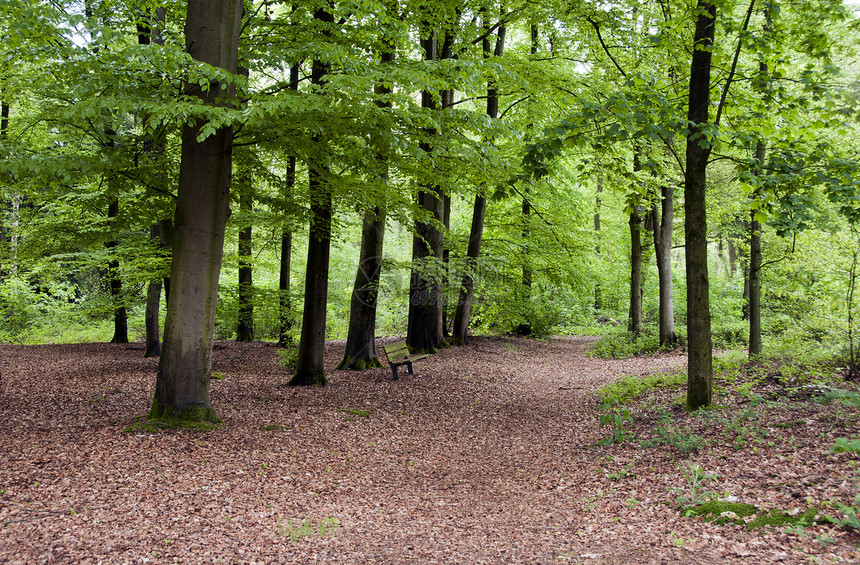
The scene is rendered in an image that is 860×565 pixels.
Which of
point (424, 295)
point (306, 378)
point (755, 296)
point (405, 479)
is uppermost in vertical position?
point (755, 296)

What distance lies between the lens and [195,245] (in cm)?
584

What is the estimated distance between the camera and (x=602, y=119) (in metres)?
5.75

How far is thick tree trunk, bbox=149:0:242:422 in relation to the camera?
19.1 ft

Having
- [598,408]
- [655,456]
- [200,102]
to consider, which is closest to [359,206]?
[200,102]

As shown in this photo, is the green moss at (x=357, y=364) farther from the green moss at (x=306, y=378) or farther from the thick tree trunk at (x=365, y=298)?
the green moss at (x=306, y=378)

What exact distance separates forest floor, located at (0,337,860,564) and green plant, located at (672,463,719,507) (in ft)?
0.08

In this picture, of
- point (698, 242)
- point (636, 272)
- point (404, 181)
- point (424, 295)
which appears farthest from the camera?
point (636, 272)

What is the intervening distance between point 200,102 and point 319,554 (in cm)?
436

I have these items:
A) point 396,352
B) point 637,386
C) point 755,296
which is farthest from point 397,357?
point 755,296

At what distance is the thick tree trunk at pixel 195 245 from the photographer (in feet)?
19.1

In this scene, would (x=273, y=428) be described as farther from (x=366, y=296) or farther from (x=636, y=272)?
(x=636, y=272)

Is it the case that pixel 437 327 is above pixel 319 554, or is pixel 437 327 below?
above

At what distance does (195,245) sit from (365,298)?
16.6ft

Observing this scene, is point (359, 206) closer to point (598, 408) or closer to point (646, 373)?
point (598, 408)
